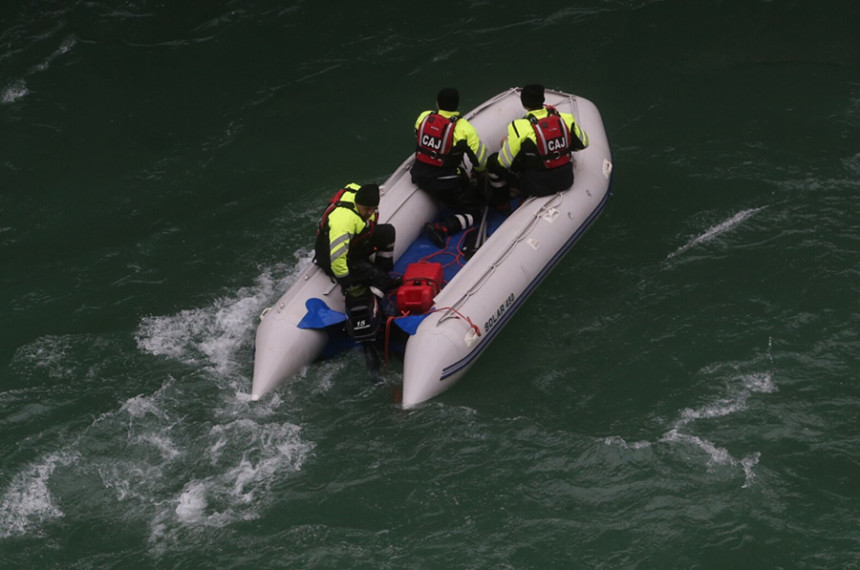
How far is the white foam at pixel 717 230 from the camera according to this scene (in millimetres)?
9812

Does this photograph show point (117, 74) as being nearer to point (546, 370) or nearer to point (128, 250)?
point (128, 250)

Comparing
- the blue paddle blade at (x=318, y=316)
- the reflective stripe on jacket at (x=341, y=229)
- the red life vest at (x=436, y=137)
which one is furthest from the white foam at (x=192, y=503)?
the red life vest at (x=436, y=137)

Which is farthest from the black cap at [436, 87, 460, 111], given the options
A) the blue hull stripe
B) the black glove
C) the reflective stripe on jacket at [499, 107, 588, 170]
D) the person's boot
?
the black glove

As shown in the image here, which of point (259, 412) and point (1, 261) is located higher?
point (1, 261)

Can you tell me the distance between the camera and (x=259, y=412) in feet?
27.0

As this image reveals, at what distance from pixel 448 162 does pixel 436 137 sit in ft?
0.83

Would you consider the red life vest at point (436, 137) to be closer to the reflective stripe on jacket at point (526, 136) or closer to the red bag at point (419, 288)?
the reflective stripe on jacket at point (526, 136)

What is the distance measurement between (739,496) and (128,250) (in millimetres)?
5961

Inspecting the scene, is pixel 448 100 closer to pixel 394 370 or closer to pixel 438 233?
pixel 438 233

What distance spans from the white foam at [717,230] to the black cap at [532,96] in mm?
1755

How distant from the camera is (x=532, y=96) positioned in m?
9.43

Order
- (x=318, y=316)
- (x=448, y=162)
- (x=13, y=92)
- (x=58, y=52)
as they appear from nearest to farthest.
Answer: (x=318, y=316)
(x=448, y=162)
(x=13, y=92)
(x=58, y=52)

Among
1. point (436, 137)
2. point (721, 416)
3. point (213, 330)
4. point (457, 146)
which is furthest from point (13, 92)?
point (721, 416)

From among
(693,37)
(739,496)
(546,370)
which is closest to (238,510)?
(546,370)
